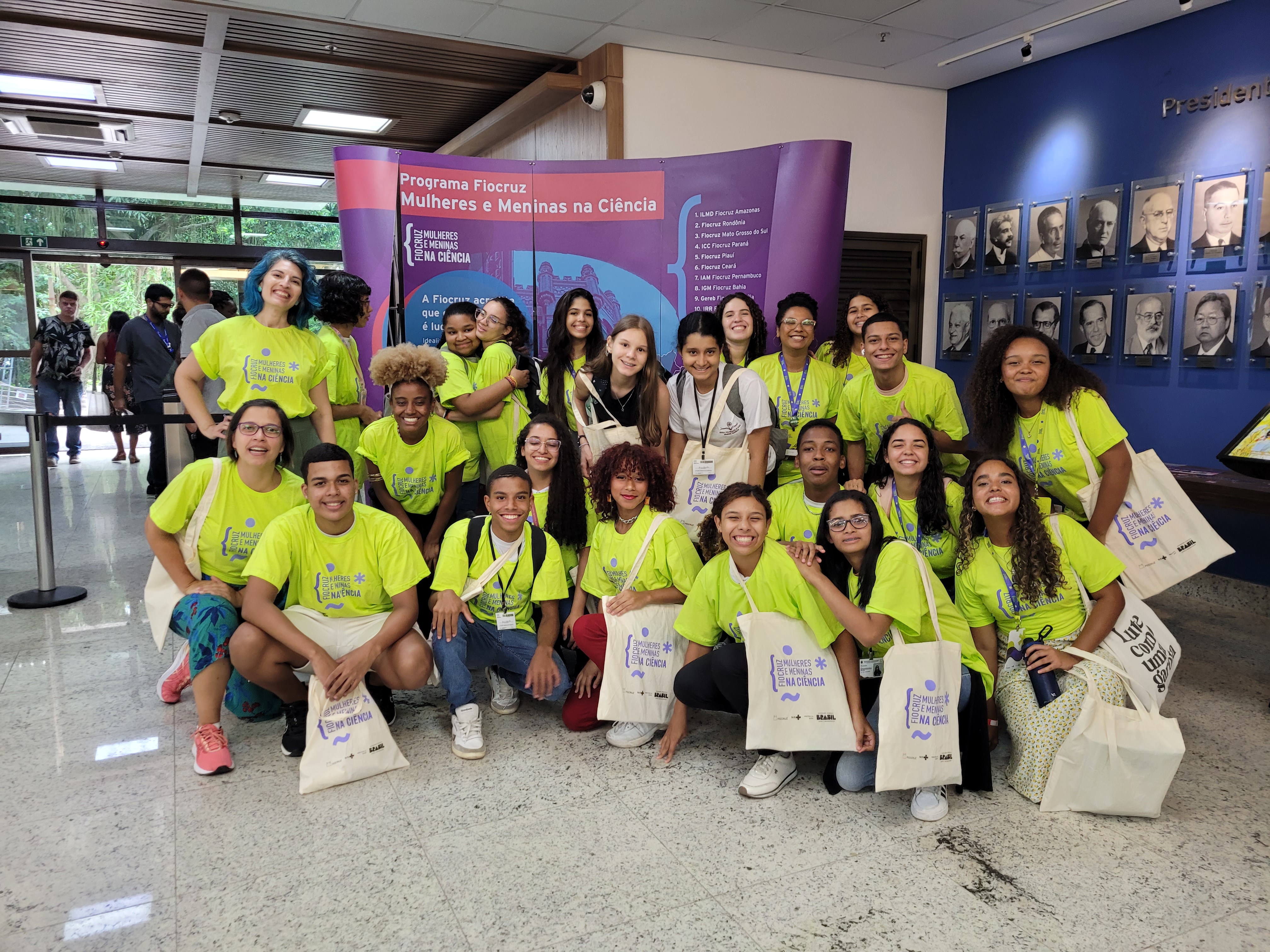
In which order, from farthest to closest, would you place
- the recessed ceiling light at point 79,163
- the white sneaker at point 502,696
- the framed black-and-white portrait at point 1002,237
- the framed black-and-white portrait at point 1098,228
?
the recessed ceiling light at point 79,163
the framed black-and-white portrait at point 1002,237
the framed black-and-white portrait at point 1098,228
the white sneaker at point 502,696

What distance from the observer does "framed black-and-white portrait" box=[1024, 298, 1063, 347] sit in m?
5.56

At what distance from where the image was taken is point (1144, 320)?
5.08m

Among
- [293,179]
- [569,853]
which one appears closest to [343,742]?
[569,853]

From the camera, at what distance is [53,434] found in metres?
11.2

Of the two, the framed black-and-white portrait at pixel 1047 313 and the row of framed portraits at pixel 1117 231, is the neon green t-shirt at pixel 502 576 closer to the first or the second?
the framed black-and-white portrait at pixel 1047 313

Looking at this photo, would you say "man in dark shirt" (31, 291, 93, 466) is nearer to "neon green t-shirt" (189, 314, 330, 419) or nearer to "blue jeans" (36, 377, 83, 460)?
"blue jeans" (36, 377, 83, 460)

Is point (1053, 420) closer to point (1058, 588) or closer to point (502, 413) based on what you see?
point (1058, 588)

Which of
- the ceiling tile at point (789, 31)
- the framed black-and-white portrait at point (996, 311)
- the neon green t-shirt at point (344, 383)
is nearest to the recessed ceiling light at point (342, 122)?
the ceiling tile at point (789, 31)

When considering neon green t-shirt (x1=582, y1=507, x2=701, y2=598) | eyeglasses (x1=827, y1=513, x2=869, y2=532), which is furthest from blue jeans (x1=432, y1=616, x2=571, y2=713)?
eyeglasses (x1=827, y1=513, x2=869, y2=532)

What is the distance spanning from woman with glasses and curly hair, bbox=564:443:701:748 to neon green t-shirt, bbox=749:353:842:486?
806mm

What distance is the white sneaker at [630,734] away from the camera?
2998 mm

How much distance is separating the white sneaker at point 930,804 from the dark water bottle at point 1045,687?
41cm

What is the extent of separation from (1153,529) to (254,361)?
3474 millimetres

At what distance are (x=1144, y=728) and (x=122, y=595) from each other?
4.92 m
